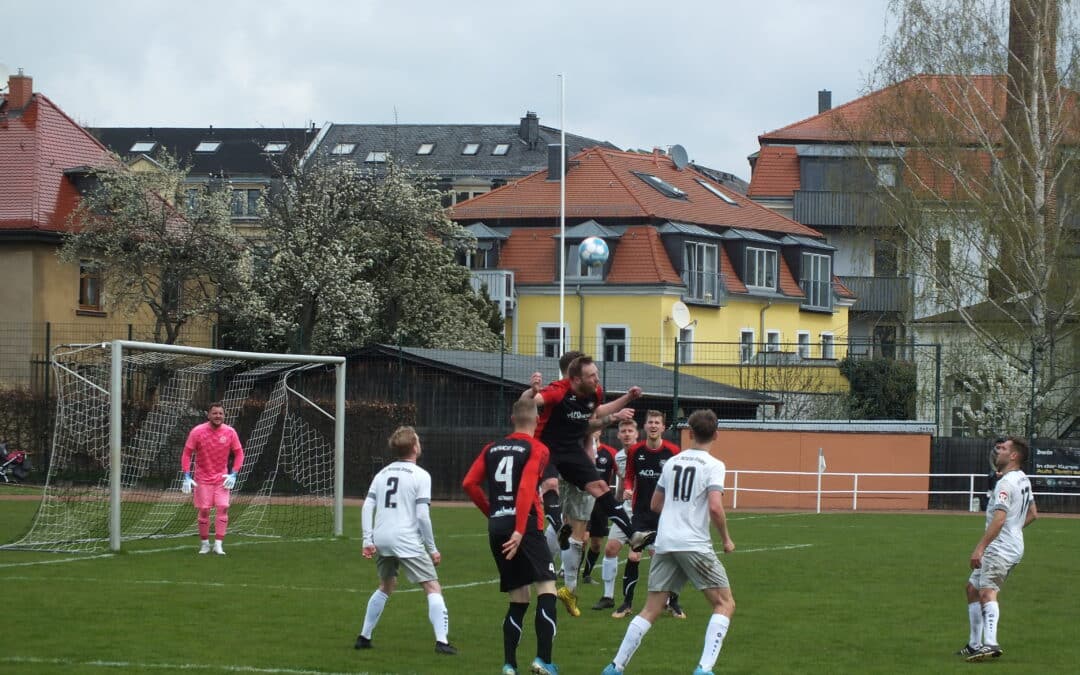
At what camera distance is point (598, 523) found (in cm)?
1659

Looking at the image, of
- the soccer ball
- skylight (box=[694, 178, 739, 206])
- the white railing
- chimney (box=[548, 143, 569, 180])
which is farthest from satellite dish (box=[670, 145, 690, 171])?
the white railing

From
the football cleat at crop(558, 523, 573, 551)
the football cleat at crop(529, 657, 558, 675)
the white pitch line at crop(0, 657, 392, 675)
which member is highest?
the football cleat at crop(558, 523, 573, 551)

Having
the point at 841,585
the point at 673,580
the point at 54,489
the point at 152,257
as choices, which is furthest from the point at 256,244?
the point at 673,580

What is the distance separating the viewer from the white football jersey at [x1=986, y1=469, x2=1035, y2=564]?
40.1 ft

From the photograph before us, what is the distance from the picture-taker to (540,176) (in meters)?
62.6

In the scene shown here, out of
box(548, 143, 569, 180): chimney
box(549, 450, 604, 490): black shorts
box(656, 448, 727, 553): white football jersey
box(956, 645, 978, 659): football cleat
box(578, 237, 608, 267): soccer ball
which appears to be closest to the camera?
box(656, 448, 727, 553): white football jersey

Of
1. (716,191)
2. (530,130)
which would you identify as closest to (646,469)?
(716,191)

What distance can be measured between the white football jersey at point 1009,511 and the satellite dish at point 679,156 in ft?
180

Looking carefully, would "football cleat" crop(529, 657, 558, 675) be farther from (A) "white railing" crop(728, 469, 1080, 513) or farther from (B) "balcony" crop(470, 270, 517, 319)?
(B) "balcony" crop(470, 270, 517, 319)

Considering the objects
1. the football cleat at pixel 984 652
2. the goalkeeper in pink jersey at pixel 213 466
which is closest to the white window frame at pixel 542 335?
the goalkeeper in pink jersey at pixel 213 466

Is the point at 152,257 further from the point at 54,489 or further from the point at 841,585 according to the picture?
the point at 841,585

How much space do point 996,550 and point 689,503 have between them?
10.2ft

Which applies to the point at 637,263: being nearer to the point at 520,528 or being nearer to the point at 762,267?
the point at 762,267

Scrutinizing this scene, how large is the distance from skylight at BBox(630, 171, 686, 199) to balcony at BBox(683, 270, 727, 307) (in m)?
4.20
